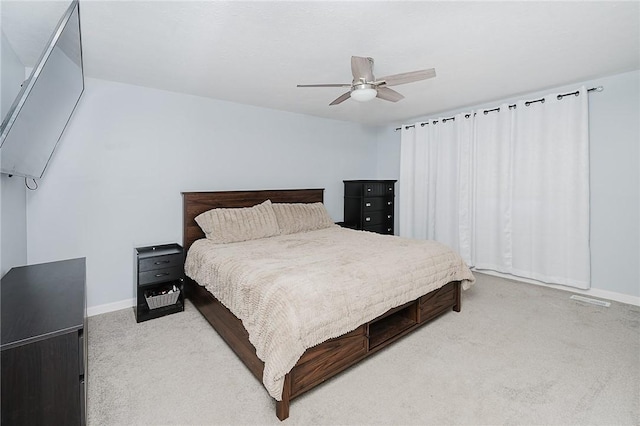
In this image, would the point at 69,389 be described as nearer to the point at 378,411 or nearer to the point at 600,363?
the point at 378,411

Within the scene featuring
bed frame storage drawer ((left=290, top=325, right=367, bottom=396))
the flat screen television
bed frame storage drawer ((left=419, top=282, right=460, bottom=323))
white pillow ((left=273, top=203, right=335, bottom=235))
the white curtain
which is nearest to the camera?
the flat screen television

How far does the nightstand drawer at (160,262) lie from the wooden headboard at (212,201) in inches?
16.5

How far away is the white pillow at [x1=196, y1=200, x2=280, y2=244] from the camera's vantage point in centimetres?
330

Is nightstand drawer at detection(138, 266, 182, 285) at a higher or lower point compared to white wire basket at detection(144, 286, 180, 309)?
higher

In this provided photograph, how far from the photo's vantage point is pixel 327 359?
1957mm

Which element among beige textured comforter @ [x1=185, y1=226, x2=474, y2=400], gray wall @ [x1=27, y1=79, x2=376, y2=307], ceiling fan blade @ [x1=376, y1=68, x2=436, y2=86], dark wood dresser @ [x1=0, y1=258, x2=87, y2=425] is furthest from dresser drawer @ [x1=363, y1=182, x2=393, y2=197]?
dark wood dresser @ [x1=0, y1=258, x2=87, y2=425]

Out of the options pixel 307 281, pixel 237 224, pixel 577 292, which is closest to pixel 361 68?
pixel 307 281

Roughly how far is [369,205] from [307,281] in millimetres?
3136

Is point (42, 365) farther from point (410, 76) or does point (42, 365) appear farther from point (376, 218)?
point (376, 218)

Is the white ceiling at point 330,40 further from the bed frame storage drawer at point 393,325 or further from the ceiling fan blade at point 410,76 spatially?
the bed frame storage drawer at point 393,325

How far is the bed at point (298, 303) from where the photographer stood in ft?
5.78

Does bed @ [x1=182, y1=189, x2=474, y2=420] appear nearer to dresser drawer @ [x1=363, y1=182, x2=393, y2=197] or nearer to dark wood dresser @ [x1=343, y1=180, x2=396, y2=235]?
dark wood dresser @ [x1=343, y1=180, x2=396, y2=235]

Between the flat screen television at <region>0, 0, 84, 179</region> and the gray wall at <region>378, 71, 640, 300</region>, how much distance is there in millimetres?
4708

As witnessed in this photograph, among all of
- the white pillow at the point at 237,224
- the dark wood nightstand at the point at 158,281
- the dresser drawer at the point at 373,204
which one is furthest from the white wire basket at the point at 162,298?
the dresser drawer at the point at 373,204
